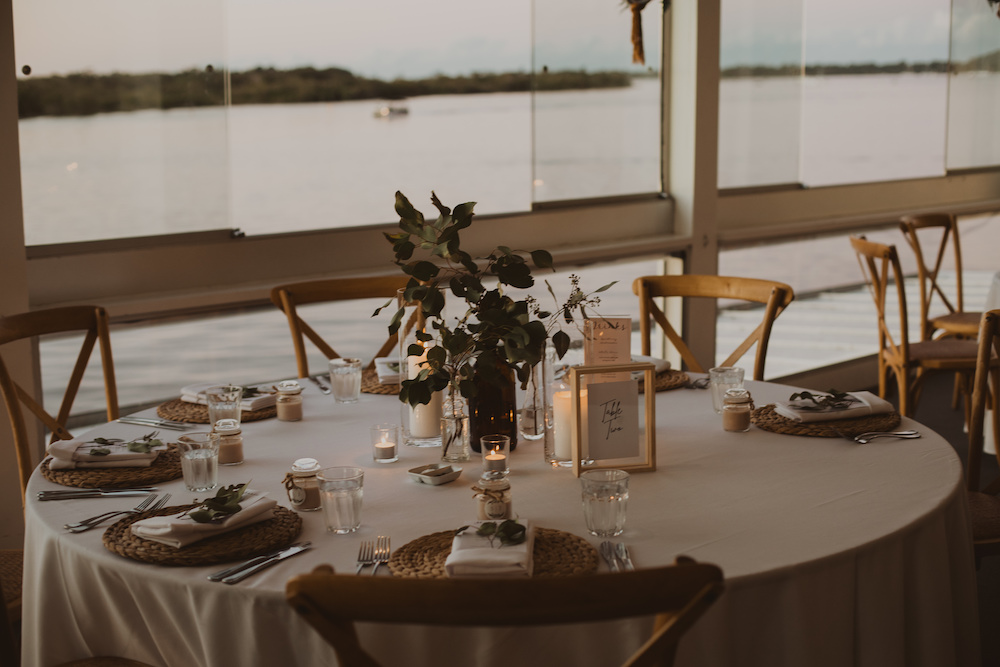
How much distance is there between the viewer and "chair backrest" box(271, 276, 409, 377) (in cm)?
318

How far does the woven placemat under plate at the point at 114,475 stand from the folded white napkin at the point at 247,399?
0.37 meters

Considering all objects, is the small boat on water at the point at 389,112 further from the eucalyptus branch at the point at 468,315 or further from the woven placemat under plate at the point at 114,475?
the woven placemat under plate at the point at 114,475

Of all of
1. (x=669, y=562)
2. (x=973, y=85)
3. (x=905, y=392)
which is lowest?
(x=905, y=392)

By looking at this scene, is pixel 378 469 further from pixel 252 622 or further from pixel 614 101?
pixel 614 101

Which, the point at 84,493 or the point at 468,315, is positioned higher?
the point at 468,315

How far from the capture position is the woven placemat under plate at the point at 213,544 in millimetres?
1597

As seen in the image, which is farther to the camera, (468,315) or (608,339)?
(608,339)

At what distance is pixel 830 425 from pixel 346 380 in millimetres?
1173

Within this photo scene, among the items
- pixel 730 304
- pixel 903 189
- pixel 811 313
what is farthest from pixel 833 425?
pixel 903 189

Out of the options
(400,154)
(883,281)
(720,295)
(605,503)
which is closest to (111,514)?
(605,503)

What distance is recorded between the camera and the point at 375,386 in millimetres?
2717

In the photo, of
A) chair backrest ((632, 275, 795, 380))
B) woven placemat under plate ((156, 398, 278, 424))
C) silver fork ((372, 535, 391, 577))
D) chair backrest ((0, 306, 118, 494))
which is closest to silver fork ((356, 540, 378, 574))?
silver fork ((372, 535, 391, 577))

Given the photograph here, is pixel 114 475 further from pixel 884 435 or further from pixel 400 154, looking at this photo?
pixel 400 154

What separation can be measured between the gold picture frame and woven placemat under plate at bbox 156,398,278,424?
2.75 feet
